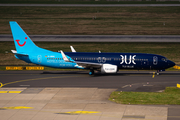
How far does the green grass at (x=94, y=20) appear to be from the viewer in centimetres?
8556

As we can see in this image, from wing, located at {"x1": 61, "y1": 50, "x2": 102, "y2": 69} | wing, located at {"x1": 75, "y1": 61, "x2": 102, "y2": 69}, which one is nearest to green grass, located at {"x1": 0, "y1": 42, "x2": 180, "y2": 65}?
wing, located at {"x1": 61, "y1": 50, "x2": 102, "y2": 69}

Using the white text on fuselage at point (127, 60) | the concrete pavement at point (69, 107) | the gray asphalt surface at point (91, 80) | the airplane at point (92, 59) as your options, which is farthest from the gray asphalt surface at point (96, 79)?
the concrete pavement at point (69, 107)

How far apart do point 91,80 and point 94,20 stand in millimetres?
56005

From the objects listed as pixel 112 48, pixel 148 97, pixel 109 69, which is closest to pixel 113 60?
pixel 109 69

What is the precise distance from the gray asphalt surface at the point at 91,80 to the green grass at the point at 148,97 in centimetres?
242

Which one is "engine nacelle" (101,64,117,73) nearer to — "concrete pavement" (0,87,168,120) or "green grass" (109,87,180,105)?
"concrete pavement" (0,87,168,120)

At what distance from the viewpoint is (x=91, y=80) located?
144 ft

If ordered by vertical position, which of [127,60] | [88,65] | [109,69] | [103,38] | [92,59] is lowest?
[109,69]

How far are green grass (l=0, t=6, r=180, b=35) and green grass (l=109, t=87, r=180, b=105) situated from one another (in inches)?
1913

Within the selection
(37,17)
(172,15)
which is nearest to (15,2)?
(37,17)

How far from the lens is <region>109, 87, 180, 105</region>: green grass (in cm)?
3128

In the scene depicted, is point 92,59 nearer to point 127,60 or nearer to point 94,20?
point 127,60

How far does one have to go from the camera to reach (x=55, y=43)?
71.6 m

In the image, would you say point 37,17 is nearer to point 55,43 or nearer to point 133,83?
point 55,43
